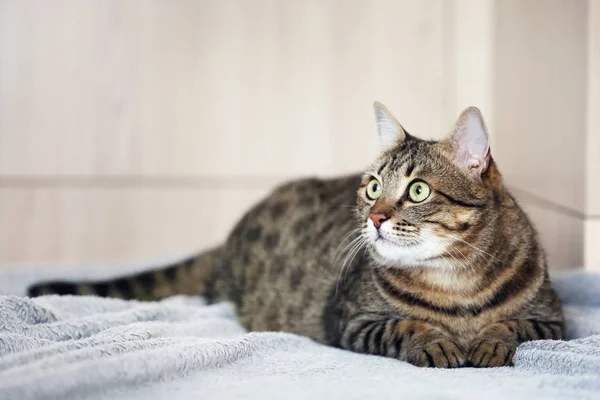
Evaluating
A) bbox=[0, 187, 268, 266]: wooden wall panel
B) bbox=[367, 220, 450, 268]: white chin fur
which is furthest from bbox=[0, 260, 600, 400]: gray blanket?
bbox=[0, 187, 268, 266]: wooden wall panel

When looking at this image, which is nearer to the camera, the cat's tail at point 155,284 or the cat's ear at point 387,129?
the cat's ear at point 387,129

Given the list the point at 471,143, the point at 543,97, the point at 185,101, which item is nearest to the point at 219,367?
the point at 471,143

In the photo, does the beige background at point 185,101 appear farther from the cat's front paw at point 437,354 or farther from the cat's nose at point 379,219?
the cat's front paw at point 437,354

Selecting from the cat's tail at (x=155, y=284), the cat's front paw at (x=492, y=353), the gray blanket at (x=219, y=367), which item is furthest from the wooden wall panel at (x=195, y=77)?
the cat's front paw at (x=492, y=353)

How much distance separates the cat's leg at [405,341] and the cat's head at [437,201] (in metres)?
0.14

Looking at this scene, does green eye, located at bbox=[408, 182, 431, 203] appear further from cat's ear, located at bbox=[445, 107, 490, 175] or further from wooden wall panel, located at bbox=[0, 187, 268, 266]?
wooden wall panel, located at bbox=[0, 187, 268, 266]

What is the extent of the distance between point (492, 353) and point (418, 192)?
14.5 inches

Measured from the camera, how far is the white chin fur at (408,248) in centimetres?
144

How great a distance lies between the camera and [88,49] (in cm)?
293

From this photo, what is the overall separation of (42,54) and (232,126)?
33.2 inches

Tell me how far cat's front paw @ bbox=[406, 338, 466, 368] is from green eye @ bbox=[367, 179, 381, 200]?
1.15 feet

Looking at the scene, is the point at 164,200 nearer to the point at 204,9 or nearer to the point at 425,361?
the point at 204,9

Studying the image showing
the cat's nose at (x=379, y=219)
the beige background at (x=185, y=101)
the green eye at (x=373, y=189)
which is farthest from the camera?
the beige background at (x=185, y=101)

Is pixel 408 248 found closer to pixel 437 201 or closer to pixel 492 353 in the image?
pixel 437 201
